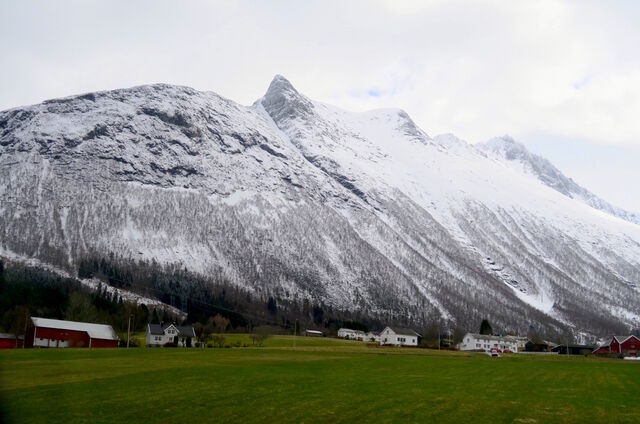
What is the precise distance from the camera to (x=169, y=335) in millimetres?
125938

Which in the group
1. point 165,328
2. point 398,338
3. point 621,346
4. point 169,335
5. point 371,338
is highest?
point 165,328

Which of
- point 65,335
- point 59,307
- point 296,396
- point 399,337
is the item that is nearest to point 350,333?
point 399,337

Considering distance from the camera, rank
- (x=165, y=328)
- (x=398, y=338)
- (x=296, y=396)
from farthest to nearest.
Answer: (x=398, y=338) → (x=165, y=328) → (x=296, y=396)

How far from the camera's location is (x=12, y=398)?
31.5 metres

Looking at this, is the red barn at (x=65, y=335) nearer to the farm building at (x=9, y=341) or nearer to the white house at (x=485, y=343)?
the farm building at (x=9, y=341)

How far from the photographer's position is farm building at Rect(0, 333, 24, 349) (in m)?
107

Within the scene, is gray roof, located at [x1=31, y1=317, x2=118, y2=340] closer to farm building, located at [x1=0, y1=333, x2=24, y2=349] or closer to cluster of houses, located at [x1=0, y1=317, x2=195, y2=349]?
cluster of houses, located at [x1=0, y1=317, x2=195, y2=349]

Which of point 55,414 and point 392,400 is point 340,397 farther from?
point 55,414

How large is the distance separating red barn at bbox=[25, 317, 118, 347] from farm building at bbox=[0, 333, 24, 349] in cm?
178

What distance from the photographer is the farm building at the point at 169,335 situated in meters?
122

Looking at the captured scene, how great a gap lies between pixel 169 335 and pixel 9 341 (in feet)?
93.9

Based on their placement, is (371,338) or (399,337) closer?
(399,337)

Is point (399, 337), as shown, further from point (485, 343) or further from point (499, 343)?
point (499, 343)

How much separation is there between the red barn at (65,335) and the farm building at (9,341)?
1.78 metres
